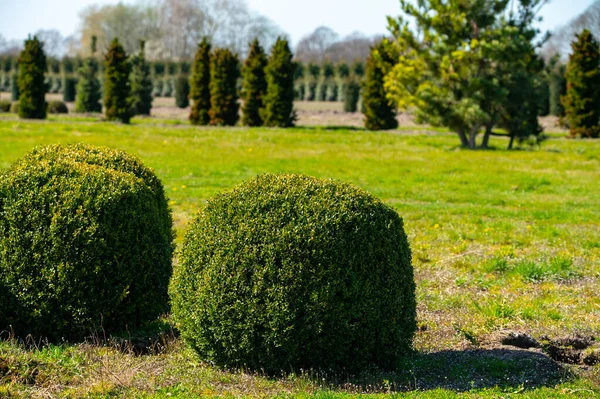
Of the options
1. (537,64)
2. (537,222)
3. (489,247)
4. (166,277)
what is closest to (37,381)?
(166,277)

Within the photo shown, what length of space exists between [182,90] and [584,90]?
28199 mm

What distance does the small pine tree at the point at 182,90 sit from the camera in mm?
51562

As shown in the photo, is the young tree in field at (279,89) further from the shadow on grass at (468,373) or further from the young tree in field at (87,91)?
the shadow on grass at (468,373)

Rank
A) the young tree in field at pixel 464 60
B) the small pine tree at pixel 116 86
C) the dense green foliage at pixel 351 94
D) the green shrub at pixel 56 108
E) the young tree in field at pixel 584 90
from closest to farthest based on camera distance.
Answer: the young tree in field at pixel 464 60, the small pine tree at pixel 116 86, the young tree in field at pixel 584 90, the green shrub at pixel 56 108, the dense green foliage at pixel 351 94

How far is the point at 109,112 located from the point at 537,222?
1037 inches

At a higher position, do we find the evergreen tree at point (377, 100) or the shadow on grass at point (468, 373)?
the evergreen tree at point (377, 100)

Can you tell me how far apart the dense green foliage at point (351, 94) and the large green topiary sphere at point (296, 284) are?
4528cm

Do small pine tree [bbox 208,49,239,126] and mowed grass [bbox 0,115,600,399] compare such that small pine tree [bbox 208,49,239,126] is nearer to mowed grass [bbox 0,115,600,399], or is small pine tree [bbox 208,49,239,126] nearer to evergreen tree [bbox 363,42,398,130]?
evergreen tree [bbox 363,42,398,130]

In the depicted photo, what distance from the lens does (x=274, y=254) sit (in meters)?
5.79

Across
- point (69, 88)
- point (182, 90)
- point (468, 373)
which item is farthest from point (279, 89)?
point (468, 373)

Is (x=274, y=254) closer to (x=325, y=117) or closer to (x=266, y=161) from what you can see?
(x=266, y=161)

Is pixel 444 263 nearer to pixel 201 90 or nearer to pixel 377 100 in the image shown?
pixel 377 100

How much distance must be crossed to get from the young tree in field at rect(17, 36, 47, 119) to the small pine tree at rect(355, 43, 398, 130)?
16.5 meters

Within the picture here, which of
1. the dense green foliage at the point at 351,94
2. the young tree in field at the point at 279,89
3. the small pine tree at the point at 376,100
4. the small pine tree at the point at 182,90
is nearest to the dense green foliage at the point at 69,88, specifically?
the small pine tree at the point at 182,90
